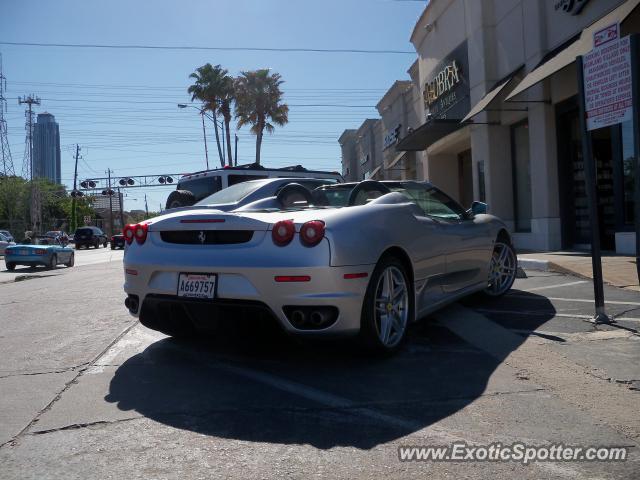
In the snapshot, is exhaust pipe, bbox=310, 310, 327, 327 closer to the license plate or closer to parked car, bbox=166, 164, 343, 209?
the license plate

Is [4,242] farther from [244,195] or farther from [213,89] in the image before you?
[244,195]

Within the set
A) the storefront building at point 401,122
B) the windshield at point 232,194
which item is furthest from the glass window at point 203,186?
the storefront building at point 401,122

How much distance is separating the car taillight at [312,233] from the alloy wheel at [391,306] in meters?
0.60

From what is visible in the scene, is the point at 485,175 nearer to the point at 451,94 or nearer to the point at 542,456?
the point at 451,94

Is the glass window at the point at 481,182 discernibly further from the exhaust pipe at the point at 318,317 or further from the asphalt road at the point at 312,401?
the exhaust pipe at the point at 318,317

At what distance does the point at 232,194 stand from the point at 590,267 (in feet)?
19.0

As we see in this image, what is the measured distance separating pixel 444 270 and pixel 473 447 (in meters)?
2.57

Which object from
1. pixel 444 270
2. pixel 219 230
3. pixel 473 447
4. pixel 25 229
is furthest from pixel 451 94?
pixel 25 229

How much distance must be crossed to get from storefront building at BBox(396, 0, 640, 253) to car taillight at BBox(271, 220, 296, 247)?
7.90 m

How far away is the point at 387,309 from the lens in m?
4.41

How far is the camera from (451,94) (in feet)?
64.0

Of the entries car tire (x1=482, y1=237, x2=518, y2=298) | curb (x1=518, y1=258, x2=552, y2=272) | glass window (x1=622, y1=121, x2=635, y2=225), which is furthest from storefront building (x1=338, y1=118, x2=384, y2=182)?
car tire (x1=482, y1=237, x2=518, y2=298)

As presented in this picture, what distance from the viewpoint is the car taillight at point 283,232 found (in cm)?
398

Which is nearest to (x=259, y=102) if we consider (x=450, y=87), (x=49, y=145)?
(x=450, y=87)
